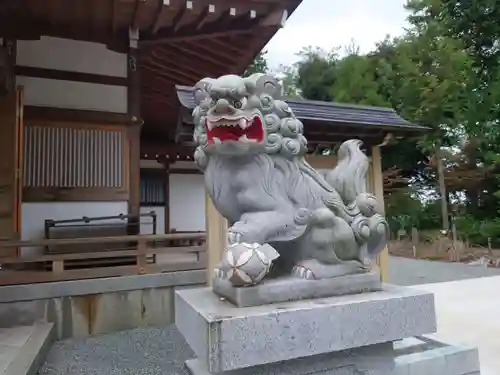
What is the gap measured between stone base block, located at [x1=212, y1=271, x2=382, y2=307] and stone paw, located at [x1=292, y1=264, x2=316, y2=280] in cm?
2

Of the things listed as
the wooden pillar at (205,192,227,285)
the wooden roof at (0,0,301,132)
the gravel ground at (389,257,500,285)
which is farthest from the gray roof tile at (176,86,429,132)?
the gravel ground at (389,257,500,285)

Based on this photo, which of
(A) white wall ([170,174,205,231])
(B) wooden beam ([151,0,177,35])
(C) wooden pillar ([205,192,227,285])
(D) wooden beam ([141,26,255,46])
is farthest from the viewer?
(A) white wall ([170,174,205,231])

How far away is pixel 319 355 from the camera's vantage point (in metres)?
1.78

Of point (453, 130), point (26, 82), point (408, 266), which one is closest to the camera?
point (26, 82)

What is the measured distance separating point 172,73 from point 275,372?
5804 millimetres

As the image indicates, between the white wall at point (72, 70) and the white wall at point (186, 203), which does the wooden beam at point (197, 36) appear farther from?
the white wall at point (186, 203)

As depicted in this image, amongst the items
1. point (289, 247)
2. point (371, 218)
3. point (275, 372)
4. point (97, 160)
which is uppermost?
point (97, 160)

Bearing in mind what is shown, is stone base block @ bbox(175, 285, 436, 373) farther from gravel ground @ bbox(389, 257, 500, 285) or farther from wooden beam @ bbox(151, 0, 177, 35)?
gravel ground @ bbox(389, 257, 500, 285)

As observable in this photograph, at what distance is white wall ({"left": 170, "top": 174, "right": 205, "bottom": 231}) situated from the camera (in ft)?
29.5

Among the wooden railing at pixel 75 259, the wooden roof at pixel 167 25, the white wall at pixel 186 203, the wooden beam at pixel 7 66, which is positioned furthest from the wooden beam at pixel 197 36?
the white wall at pixel 186 203

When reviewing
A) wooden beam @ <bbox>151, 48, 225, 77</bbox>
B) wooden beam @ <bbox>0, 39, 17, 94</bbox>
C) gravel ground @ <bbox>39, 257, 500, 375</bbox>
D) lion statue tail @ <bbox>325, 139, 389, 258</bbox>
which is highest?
wooden beam @ <bbox>151, 48, 225, 77</bbox>

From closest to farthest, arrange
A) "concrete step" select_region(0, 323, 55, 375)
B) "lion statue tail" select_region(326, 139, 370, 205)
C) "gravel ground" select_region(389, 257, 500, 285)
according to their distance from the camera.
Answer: "lion statue tail" select_region(326, 139, 370, 205) → "concrete step" select_region(0, 323, 55, 375) → "gravel ground" select_region(389, 257, 500, 285)

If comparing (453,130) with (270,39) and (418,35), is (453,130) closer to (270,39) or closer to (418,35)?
(418,35)

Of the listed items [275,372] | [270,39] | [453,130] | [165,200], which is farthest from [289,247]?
[453,130]
